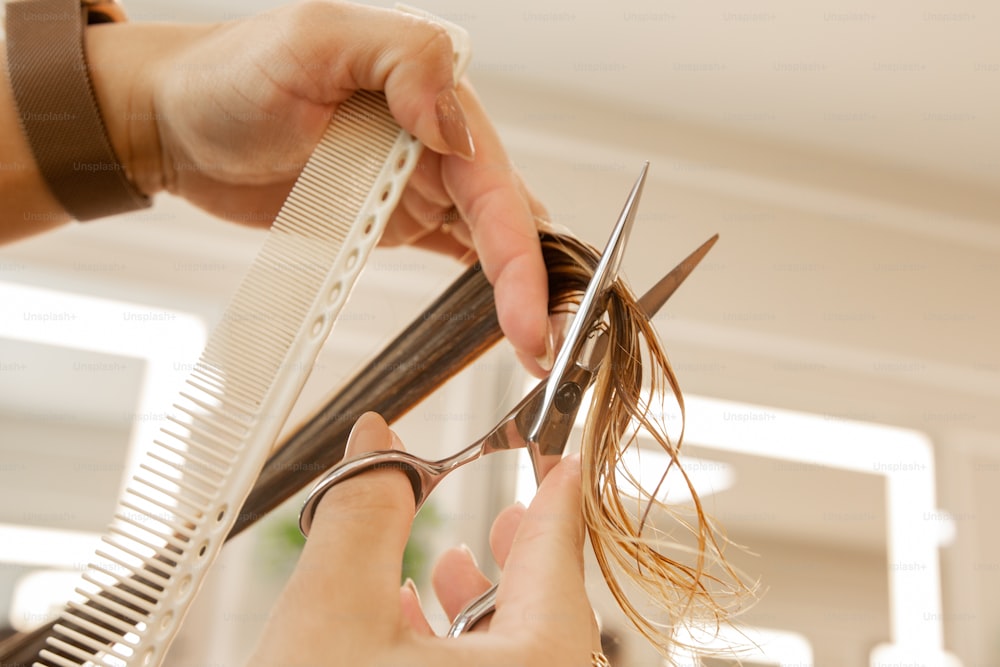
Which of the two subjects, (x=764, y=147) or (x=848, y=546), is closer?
(x=848, y=546)

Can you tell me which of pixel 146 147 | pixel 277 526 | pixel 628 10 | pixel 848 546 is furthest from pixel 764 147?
pixel 146 147

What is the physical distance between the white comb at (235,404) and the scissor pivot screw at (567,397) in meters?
0.15

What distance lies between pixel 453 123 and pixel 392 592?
13.6 inches

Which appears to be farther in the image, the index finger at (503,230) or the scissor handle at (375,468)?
the index finger at (503,230)

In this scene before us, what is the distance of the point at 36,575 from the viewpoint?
144cm

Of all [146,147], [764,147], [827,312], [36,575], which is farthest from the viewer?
[764,147]

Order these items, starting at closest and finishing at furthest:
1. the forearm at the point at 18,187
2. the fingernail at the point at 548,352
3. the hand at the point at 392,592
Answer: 1. the hand at the point at 392,592
2. the fingernail at the point at 548,352
3. the forearm at the point at 18,187

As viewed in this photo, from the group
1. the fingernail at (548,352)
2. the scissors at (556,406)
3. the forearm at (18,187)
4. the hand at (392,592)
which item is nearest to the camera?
the hand at (392,592)

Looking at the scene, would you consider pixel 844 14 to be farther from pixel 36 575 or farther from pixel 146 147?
pixel 36 575

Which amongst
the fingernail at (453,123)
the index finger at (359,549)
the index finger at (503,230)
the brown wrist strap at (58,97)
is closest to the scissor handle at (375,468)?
the index finger at (359,549)

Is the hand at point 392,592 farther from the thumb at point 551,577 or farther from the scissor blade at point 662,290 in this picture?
the scissor blade at point 662,290

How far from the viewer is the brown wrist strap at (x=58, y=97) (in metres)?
0.60

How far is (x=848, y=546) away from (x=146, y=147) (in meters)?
1.59

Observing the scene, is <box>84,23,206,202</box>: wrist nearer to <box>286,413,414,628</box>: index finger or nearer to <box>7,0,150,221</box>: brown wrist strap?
<box>7,0,150,221</box>: brown wrist strap
